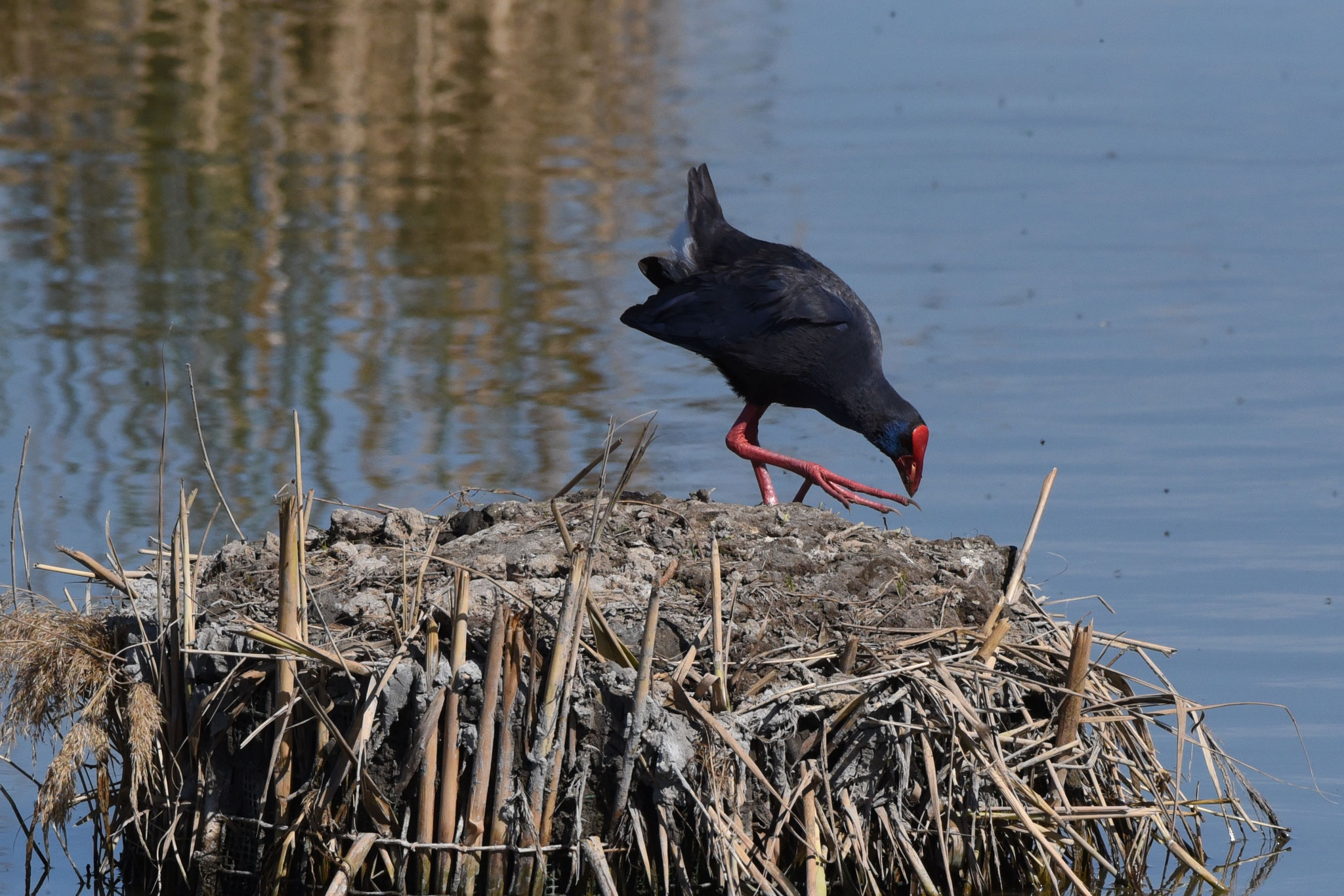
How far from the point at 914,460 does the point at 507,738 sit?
10.9ft

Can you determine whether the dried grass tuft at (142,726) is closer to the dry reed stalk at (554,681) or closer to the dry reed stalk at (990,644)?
the dry reed stalk at (554,681)

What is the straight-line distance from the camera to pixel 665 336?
916 centimetres

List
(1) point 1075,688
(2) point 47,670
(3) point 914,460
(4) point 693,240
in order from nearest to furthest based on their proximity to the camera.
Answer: (1) point 1075,688
(2) point 47,670
(3) point 914,460
(4) point 693,240

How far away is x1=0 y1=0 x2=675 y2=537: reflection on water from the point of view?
12.1 m

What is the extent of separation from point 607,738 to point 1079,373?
25.7 feet

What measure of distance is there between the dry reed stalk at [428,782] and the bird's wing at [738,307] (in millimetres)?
3068

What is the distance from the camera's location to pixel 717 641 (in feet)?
19.8

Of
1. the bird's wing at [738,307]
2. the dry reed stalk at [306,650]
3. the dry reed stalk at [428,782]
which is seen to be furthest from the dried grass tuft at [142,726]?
the bird's wing at [738,307]

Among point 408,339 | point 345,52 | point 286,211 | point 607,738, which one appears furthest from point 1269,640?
point 345,52

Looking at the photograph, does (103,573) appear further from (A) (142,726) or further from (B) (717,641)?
(B) (717,641)

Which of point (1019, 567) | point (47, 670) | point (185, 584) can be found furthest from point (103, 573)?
point (1019, 567)

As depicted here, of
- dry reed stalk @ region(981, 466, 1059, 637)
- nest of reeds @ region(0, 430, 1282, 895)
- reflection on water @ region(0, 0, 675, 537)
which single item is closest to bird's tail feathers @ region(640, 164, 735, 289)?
reflection on water @ region(0, 0, 675, 537)

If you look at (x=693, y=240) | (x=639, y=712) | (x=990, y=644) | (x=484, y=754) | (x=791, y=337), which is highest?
(x=693, y=240)

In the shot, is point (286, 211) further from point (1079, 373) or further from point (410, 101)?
point (1079, 373)
